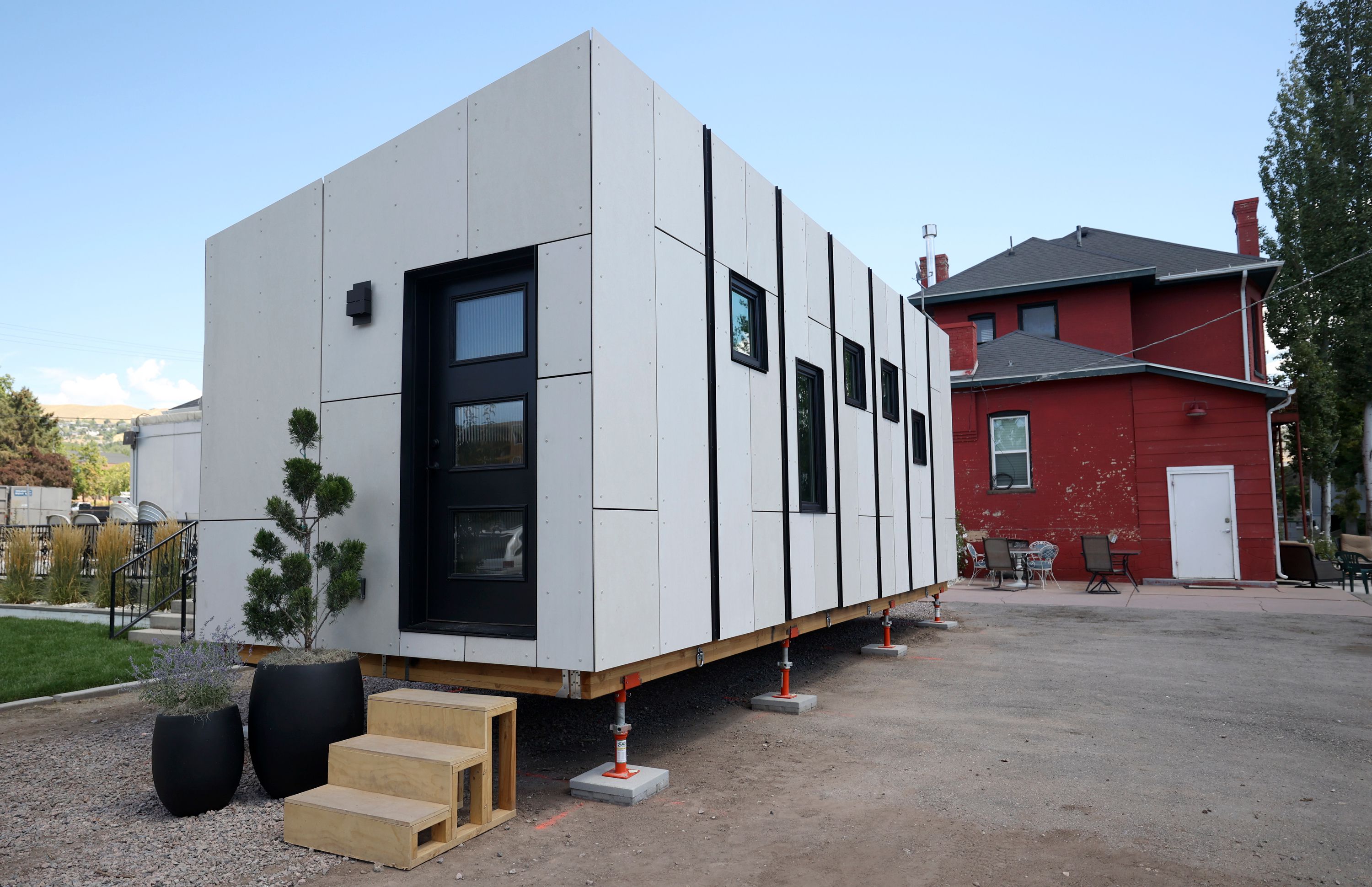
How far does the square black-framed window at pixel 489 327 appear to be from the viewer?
5.00m

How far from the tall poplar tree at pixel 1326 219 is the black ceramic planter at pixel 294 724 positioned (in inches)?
1058

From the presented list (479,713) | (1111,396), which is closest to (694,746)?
(479,713)

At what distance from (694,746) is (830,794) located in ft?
4.30

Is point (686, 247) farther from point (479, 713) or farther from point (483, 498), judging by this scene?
point (479, 713)

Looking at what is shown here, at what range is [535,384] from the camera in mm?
4785

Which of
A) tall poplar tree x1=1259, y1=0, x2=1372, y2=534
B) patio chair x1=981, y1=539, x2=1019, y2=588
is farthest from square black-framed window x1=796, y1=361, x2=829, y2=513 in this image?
tall poplar tree x1=1259, y1=0, x2=1372, y2=534

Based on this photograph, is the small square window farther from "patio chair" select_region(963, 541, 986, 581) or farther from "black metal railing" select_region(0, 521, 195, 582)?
"patio chair" select_region(963, 541, 986, 581)

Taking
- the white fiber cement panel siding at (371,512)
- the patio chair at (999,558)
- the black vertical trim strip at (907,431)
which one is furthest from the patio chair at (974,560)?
the white fiber cement panel siding at (371,512)

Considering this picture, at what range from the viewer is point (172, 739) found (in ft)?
13.1

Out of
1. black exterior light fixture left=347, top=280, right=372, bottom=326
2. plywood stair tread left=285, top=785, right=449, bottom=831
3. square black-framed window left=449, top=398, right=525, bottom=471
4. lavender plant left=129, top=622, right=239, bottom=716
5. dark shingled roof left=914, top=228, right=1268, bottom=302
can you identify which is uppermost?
dark shingled roof left=914, top=228, right=1268, bottom=302

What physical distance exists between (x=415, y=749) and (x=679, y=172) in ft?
12.2

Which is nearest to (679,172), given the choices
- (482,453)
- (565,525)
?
(482,453)

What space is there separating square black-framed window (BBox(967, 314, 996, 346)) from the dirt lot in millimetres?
14518

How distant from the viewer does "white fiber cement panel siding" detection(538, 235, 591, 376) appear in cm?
444
